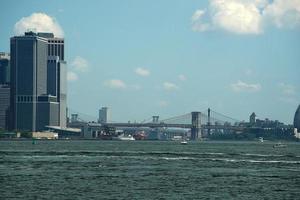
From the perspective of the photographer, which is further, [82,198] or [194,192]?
[194,192]

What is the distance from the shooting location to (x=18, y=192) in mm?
60719

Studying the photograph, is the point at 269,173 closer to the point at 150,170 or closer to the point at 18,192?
the point at 150,170

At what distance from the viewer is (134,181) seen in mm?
71125

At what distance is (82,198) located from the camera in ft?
185

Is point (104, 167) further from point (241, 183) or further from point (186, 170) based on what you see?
point (241, 183)

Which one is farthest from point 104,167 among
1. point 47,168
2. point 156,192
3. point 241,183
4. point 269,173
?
point 156,192

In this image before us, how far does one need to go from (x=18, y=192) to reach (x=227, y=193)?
606 inches

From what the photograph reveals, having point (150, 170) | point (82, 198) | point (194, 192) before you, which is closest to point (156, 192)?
point (194, 192)

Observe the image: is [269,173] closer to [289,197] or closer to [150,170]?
[150,170]

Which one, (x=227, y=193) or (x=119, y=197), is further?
(x=227, y=193)

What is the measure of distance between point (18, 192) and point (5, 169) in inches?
1063

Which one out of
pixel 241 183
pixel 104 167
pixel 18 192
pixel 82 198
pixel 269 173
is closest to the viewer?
pixel 82 198

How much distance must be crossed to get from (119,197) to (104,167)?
34946 mm

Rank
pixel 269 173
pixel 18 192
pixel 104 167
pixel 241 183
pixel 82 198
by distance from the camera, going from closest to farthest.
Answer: pixel 82 198 → pixel 18 192 → pixel 241 183 → pixel 269 173 → pixel 104 167
